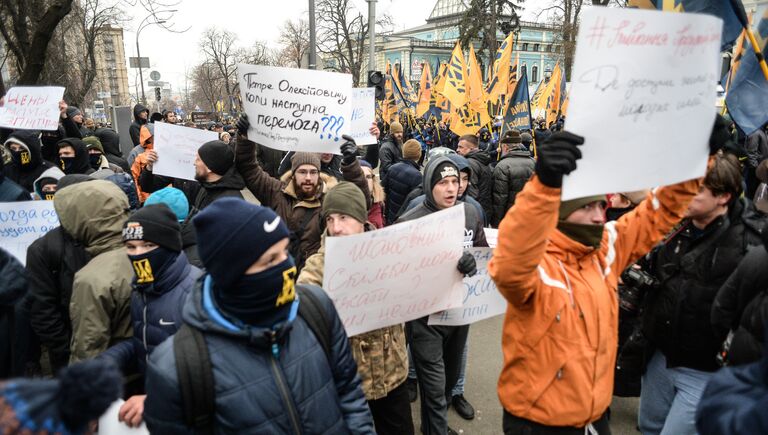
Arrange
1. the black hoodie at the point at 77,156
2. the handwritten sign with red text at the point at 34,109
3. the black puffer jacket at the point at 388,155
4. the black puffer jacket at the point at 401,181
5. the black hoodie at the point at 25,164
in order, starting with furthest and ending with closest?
the black puffer jacket at the point at 388,155 → the black puffer jacket at the point at 401,181 → the handwritten sign with red text at the point at 34,109 → the black hoodie at the point at 77,156 → the black hoodie at the point at 25,164

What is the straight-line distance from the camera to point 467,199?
3.88m

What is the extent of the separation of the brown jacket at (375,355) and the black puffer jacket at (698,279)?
1493 millimetres

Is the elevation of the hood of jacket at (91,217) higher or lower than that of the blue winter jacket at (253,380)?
higher

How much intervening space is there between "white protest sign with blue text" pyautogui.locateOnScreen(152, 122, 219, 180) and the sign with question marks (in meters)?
1.72

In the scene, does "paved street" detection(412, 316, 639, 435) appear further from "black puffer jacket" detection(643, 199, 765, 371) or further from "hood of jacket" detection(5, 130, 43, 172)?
"hood of jacket" detection(5, 130, 43, 172)

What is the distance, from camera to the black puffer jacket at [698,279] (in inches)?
98.3

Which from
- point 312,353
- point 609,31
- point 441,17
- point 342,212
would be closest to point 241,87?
point 342,212

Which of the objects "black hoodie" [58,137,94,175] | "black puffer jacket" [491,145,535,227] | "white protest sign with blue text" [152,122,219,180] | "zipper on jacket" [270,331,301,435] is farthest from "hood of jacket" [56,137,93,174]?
"black puffer jacket" [491,145,535,227]

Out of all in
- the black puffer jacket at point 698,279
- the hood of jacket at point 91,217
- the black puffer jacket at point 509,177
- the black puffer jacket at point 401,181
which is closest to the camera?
the black puffer jacket at point 698,279

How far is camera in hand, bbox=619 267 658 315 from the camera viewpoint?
2816 millimetres

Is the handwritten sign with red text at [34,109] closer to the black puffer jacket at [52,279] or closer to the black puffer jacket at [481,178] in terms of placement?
the black puffer jacket at [52,279]

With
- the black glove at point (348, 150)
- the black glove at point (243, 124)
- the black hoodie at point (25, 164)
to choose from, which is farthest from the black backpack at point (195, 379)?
the black hoodie at point (25, 164)

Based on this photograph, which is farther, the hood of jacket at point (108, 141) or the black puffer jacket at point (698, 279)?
the hood of jacket at point (108, 141)

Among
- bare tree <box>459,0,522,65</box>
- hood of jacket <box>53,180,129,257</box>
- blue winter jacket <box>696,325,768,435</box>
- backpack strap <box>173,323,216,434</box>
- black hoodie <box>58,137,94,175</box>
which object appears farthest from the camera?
bare tree <box>459,0,522,65</box>
